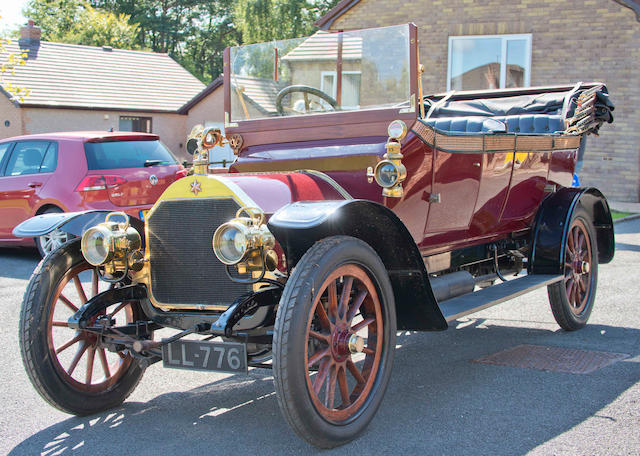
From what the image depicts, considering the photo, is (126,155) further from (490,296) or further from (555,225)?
(490,296)

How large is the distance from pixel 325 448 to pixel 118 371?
4.56ft

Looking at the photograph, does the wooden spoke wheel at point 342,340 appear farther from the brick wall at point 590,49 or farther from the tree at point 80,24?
the tree at point 80,24

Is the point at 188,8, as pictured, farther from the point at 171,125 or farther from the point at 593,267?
the point at 593,267

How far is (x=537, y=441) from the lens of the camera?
3.34m

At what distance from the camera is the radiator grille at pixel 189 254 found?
3662mm

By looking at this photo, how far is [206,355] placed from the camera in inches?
133

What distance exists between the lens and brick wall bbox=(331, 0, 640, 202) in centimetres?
1490

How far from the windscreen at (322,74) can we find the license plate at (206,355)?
6.11 feet

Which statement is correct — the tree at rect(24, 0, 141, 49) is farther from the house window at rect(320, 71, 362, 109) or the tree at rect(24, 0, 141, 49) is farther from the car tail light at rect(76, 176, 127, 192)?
the house window at rect(320, 71, 362, 109)

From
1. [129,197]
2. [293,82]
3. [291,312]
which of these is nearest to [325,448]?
[291,312]

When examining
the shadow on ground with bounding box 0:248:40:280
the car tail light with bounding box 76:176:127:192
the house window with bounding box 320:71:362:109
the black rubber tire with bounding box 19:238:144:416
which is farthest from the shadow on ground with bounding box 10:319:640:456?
the car tail light with bounding box 76:176:127:192

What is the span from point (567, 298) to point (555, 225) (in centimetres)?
57

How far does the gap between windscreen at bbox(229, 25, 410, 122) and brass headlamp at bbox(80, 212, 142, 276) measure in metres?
1.44

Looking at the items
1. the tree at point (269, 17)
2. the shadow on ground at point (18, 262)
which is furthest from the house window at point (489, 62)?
the tree at point (269, 17)
